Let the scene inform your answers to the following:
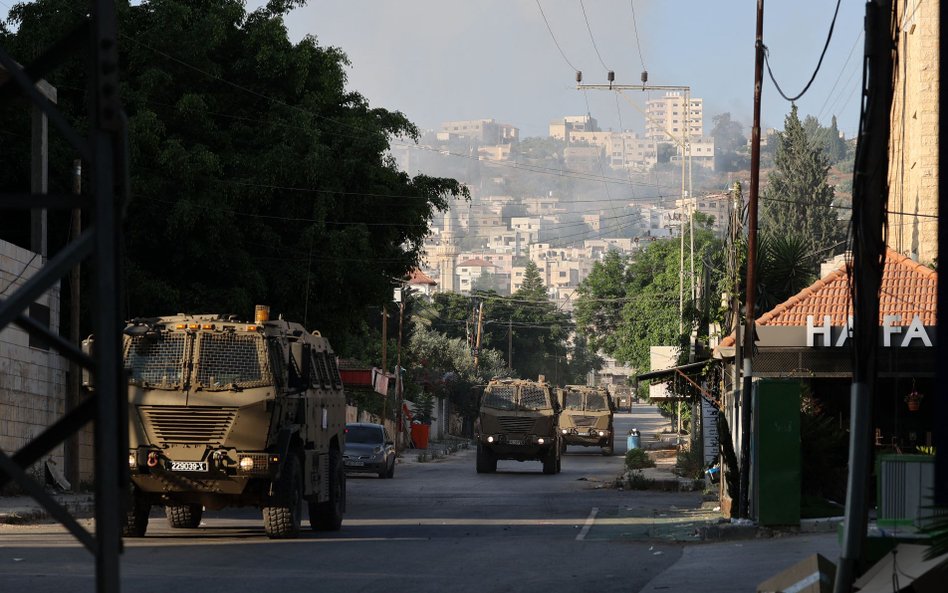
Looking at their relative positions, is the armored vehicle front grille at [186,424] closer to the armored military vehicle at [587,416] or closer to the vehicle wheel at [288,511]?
the vehicle wheel at [288,511]

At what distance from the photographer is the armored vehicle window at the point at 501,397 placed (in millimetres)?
40688

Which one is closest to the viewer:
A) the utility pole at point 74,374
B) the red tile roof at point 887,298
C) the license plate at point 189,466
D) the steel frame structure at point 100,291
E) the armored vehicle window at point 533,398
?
the steel frame structure at point 100,291

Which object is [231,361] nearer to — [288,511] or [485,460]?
[288,511]

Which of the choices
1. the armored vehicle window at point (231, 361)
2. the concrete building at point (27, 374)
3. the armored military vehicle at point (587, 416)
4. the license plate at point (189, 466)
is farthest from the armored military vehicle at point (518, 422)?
the license plate at point (189, 466)

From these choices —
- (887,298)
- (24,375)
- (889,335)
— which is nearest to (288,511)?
(24,375)

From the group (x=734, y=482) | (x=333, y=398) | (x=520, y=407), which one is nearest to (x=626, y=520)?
(x=734, y=482)

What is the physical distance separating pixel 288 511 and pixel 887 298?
1628 cm

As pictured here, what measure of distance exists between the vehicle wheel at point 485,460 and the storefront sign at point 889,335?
15.0 metres

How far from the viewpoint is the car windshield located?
39.8 metres

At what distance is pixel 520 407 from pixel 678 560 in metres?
24.4

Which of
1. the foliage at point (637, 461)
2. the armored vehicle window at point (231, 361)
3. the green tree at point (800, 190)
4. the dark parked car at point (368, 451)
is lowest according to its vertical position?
the foliage at point (637, 461)

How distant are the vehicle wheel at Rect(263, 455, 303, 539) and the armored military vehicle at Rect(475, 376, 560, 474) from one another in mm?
21909

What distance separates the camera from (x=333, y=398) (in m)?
21.8

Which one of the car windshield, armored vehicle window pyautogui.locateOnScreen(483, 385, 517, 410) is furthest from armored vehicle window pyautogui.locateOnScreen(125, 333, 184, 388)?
armored vehicle window pyautogui.locateOnScreen(483, 385, 517, 410)
